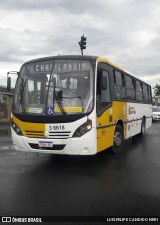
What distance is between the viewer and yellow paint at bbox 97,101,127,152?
24.6 ft

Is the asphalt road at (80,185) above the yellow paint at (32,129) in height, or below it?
below

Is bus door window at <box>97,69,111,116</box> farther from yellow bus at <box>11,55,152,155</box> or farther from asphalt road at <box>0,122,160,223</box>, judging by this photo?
asphalt road at <box>0,122,160,223</box>

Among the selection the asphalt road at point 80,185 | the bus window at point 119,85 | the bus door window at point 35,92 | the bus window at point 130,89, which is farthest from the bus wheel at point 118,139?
the bus door window at point 35,92

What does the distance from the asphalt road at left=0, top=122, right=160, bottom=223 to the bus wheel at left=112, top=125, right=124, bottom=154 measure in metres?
0.31

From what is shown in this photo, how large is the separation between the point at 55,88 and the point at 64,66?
689 mm

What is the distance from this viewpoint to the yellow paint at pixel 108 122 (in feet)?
24.6

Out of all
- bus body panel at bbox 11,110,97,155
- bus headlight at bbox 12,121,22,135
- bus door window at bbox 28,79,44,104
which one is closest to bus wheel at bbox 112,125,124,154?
bus body panel at bbox 11,110,97,155

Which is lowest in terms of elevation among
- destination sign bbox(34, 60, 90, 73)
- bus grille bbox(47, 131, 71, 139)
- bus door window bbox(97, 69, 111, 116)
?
bus grille bbox(47, 131, 71, 139)

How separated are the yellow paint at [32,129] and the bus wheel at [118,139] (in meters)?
2.75

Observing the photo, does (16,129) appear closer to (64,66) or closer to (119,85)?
(64,66)

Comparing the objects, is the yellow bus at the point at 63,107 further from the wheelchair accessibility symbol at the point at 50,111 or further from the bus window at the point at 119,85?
the bus window at the point at 119,85

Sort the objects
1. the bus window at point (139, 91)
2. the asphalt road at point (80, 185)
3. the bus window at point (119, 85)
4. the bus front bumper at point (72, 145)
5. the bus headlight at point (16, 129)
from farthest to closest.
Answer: the bus window at point (139, 91) → the bus window at point (119, 85) → the bus headlight at point (16, 129) → the bus front bumper at point (72, 145) → the asphalt road at point (80, 185)

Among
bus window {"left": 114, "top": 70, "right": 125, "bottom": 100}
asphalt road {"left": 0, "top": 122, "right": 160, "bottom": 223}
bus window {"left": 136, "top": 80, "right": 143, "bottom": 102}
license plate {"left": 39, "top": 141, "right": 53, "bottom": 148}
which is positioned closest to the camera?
asphalt road {"left": 0, "top": 122, "right": 160, "bottom": 223}

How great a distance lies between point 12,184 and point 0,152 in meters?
4.45
